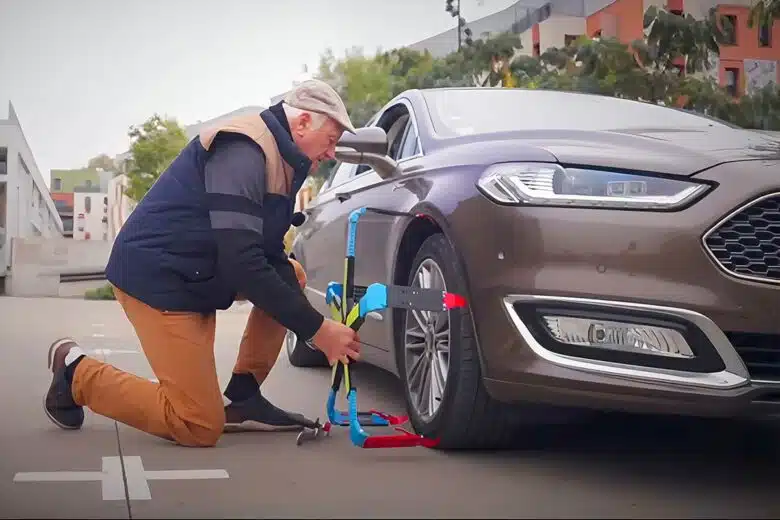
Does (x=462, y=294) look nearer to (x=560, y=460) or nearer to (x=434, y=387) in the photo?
(x=434, y=387)

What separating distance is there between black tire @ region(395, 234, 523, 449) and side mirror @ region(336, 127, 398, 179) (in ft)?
2.07

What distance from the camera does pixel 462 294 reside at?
3381 mm

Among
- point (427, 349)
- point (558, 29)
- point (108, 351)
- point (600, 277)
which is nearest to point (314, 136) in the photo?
point (427, 349)

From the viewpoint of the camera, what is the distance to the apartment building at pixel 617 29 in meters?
10.8

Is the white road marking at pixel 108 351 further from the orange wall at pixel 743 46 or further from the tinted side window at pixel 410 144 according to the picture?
the orange wall at pixel 743 46

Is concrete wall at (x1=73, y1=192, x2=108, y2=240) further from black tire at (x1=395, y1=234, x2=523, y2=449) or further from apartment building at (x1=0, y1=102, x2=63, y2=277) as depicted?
black tire at (x1=395, y1=234, x2=523, y2=449)

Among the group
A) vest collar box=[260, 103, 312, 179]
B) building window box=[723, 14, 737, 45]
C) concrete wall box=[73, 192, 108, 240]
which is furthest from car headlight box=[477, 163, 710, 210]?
concrete wall box=[73, 192, 108, 240]

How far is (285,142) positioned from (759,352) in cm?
169

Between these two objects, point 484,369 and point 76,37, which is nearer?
point 484,369

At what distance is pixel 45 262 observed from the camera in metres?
24.5

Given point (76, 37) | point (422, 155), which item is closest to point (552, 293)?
point (422, 155)

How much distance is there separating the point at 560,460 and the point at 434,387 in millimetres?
490

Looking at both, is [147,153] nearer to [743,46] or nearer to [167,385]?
[743,46]

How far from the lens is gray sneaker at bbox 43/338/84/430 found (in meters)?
4.01
